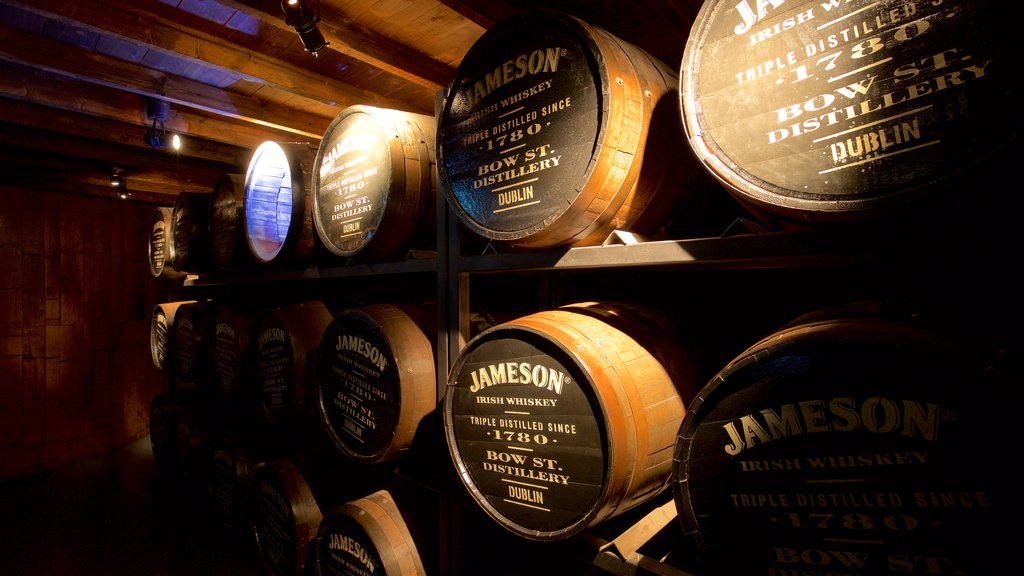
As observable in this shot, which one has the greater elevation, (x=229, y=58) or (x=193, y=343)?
(x=229, y=58)

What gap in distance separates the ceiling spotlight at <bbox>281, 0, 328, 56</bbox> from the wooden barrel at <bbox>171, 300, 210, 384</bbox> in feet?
8.63

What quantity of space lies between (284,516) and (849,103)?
10.5 feet

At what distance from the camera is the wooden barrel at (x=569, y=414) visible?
1.26 meters

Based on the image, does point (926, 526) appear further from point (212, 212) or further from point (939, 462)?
point (212, 212)

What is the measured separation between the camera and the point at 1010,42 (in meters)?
0.73

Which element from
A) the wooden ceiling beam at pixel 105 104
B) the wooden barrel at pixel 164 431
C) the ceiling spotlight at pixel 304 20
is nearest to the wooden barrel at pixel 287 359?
the ceiling spotlight at pixel 304 20

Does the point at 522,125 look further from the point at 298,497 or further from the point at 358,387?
the point at 298,497

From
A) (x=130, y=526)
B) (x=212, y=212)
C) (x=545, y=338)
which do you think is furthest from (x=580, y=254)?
(x=130, y=526)

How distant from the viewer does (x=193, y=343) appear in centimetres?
403

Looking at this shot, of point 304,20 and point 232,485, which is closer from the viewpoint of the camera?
point 304,20

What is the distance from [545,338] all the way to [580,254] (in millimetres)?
300

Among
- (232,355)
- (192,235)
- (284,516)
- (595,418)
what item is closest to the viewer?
(595,418)

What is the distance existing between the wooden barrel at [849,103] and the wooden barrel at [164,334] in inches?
199

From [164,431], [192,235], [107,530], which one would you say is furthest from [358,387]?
[107,530]
